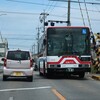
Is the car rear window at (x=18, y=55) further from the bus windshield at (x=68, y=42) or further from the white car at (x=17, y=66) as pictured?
the bus windshield at (x=68, y=42)

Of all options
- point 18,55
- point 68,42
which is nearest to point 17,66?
point 18,55

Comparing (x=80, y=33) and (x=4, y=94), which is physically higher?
(x=80, y=33)

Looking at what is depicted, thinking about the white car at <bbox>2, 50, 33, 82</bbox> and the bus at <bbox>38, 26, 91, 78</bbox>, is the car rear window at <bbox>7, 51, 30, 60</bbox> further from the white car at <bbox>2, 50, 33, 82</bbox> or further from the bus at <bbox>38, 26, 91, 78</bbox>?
the bus at <bbox>38, 26, 91, 78</bbox>

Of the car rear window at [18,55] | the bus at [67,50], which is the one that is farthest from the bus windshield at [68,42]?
the car rear window at [18,55]

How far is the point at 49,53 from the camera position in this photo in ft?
94.6

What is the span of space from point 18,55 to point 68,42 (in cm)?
430

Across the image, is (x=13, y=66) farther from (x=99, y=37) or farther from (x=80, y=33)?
(x=99, y=37)

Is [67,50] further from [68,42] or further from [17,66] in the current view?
[17,66]

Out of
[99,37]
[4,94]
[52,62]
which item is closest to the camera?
[4,94]

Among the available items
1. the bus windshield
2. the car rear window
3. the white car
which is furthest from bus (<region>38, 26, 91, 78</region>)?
the white car

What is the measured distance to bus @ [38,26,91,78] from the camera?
28875 millimetres

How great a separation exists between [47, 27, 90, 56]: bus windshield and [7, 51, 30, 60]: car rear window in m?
2.67

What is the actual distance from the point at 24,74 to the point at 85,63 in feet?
16.1

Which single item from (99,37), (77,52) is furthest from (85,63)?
(99,37)
